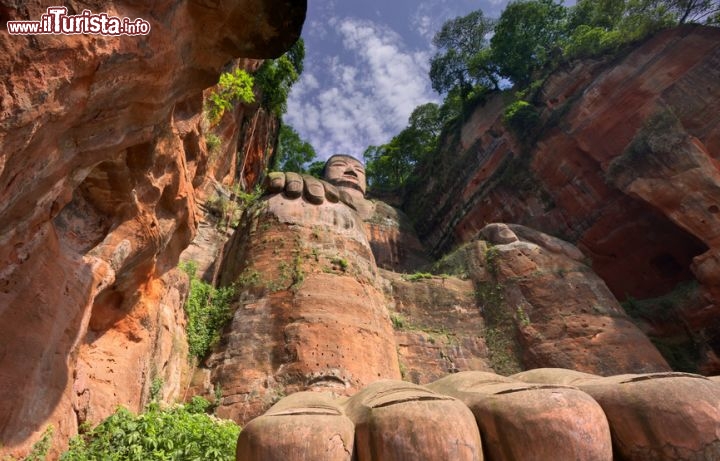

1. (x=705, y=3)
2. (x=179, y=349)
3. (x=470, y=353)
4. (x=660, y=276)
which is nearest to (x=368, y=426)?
(x=179, y=349)

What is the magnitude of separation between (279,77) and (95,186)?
38.0 ft

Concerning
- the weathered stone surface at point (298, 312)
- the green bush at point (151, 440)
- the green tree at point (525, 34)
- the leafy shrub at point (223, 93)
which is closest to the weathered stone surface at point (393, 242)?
the weathered stone surface at point (298, 312)

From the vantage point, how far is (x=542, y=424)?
3.44m

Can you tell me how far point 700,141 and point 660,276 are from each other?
5.62m

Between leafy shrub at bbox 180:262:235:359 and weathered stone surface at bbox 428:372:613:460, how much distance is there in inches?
306

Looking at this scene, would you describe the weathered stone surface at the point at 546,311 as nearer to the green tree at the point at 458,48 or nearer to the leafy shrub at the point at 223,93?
the leafy shrub at the point at 223,93

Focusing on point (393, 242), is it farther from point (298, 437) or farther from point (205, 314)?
point (298, 437)

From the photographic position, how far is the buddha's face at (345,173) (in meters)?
30.9

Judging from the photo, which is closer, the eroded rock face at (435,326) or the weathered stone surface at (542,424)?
the weathered stone surface at (542,424)

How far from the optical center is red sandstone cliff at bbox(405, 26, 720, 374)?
A: 1423 cm

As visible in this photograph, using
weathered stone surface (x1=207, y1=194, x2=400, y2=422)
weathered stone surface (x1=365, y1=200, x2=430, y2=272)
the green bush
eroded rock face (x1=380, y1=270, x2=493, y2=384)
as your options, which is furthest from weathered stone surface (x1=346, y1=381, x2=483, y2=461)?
weathered stone surface (x1=365, y1=200, x2=430, y2=272)

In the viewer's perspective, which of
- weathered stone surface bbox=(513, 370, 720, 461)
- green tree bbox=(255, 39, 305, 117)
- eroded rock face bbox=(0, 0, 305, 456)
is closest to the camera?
eroded rock face bbox=(0, 0, 305, 456)

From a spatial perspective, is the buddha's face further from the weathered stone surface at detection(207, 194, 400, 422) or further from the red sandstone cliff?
the weathered stone surface at detection(207, 194, 400, 422)

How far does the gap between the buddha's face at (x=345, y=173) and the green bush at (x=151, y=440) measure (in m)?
25.2
